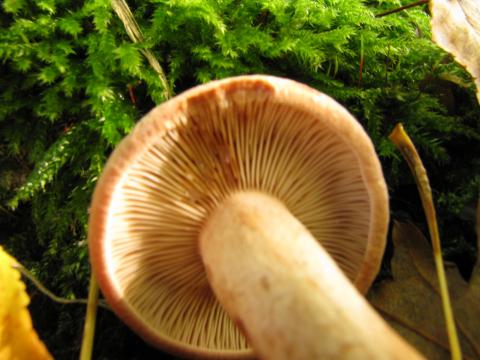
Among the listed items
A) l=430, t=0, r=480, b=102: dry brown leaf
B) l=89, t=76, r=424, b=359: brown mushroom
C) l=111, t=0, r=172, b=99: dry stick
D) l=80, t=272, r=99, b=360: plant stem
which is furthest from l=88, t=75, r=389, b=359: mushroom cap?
l=430, t=0, r=480, b=102: dry brown leaf

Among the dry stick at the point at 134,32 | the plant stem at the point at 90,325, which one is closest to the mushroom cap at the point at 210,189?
the plant stem at the point at 90,325

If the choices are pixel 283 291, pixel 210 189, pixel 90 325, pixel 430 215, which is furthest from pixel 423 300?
pixel 90 325

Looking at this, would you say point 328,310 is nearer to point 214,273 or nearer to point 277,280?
point 277,280

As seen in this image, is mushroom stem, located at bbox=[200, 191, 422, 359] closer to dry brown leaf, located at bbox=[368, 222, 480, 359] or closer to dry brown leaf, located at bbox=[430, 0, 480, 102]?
dry brown leaf, located at bbox=[368, 222, 480, 359]

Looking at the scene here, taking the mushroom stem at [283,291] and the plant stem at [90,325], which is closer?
the mushroom stem at [283,291]

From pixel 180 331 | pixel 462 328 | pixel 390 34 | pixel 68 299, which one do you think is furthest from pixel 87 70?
pixel 462 328

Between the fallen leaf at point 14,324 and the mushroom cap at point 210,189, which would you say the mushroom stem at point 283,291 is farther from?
the fallen leaf at point 14,324
